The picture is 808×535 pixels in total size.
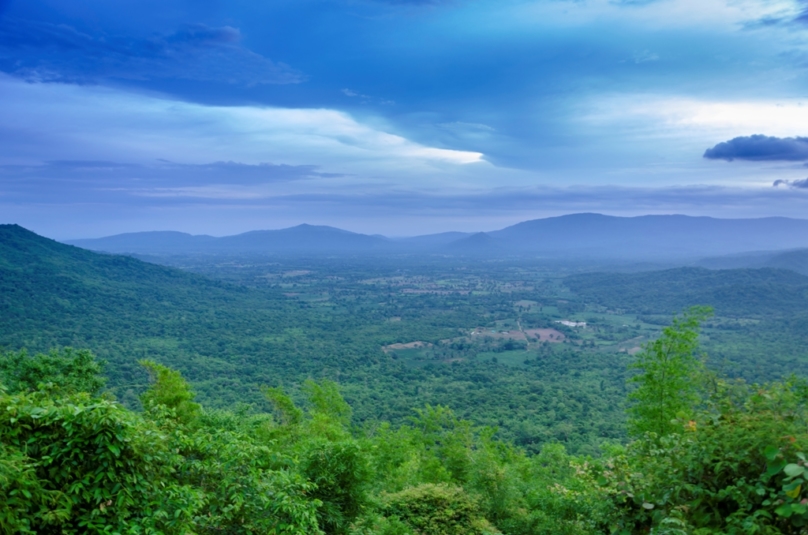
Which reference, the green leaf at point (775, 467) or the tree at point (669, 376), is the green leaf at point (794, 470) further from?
the tree at point (669, 376)

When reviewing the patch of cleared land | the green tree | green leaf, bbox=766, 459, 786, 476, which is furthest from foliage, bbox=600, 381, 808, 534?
the patch of cleared land

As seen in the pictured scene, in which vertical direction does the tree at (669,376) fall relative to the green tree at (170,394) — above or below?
above

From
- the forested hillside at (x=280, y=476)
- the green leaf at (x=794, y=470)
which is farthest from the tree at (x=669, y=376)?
the green leaf at (x=794, y=470)

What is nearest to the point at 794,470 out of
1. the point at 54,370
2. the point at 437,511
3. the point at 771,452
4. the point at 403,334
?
the point at 771,452

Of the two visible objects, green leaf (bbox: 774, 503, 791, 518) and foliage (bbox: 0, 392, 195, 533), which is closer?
green leaf (bbox: 774, 503, 791, 518)

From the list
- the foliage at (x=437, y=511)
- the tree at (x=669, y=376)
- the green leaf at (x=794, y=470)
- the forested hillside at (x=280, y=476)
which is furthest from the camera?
the tree at (x=669, y=376)

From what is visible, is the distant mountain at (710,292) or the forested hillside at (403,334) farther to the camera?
the distant mountain at (710,292)

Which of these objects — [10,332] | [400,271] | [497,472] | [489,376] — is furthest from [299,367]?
[400,271]

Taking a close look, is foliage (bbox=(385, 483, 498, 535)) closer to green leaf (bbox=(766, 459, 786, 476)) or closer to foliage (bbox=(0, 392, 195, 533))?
foliage (bbox=(0, 392, 195, 533))

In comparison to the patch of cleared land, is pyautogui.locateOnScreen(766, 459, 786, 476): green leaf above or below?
above

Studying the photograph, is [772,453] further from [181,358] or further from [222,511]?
[181,358]

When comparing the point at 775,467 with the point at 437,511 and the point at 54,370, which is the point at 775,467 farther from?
the point at 54,370
